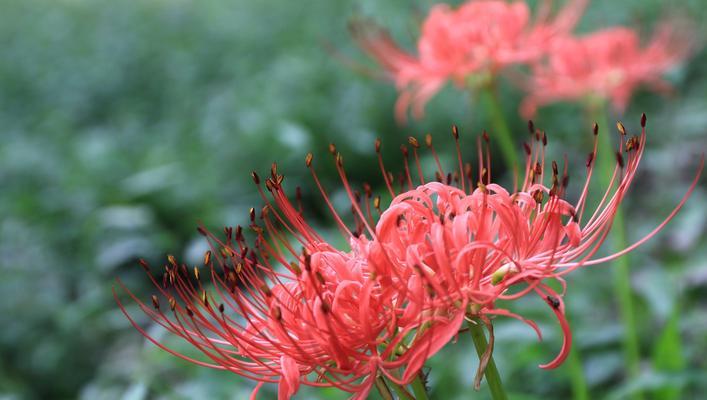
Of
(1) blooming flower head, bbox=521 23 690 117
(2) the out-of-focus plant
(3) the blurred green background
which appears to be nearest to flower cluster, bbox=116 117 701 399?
(3) the blurred green background

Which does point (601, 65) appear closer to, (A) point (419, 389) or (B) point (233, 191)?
(A) point (419, 389)

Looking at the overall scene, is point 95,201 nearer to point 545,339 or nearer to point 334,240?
point 334,240

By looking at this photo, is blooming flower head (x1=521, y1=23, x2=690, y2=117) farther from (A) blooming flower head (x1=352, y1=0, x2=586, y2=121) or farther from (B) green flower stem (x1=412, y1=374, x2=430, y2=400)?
(B) green flower stem (x1=412, y1=374, x2=430, y2=400)

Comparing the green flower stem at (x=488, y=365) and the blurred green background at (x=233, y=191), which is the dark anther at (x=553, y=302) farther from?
the blurred green background at (x=233, y=191)

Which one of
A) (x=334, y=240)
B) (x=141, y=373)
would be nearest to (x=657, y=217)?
(x=334, y=240)

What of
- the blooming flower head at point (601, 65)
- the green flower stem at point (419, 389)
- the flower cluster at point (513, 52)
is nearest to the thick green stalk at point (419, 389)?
the green flower stem at point (419, 389)

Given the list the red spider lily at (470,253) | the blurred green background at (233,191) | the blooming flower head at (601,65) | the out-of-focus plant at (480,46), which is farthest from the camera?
the blooming flower head at (601,65)

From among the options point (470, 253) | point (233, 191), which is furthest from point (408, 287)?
point (233, 191)
